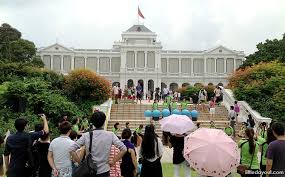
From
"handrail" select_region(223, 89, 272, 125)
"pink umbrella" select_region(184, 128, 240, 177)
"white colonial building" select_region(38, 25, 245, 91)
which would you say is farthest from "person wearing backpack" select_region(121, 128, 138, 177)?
"white colonial building" select_region(38, 25, 245, 91)

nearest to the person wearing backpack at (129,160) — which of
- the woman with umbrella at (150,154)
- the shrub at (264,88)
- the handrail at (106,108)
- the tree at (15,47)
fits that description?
the woman with umbrella at (150,154)

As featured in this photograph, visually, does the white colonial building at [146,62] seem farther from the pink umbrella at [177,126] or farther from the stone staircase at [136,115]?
the pink umbrella at [177,126]

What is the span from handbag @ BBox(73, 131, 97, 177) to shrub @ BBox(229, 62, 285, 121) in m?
16.3

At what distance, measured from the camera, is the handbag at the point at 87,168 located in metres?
5.77

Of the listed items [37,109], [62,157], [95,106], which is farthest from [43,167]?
[95,106]

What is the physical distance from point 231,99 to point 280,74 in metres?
2.88

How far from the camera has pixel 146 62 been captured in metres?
82.2

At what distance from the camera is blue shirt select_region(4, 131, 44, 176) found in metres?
6.85

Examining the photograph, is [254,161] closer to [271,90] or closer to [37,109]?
[37,109]

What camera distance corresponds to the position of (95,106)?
77.9ft

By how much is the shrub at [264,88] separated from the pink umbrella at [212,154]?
15.4 metres

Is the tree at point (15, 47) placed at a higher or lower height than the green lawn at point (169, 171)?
higher

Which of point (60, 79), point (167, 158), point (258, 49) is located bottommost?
point (167, 158)

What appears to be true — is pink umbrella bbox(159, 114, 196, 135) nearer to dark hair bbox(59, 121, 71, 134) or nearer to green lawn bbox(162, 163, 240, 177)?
green lawn bbox(162, 163, 240, 177)
